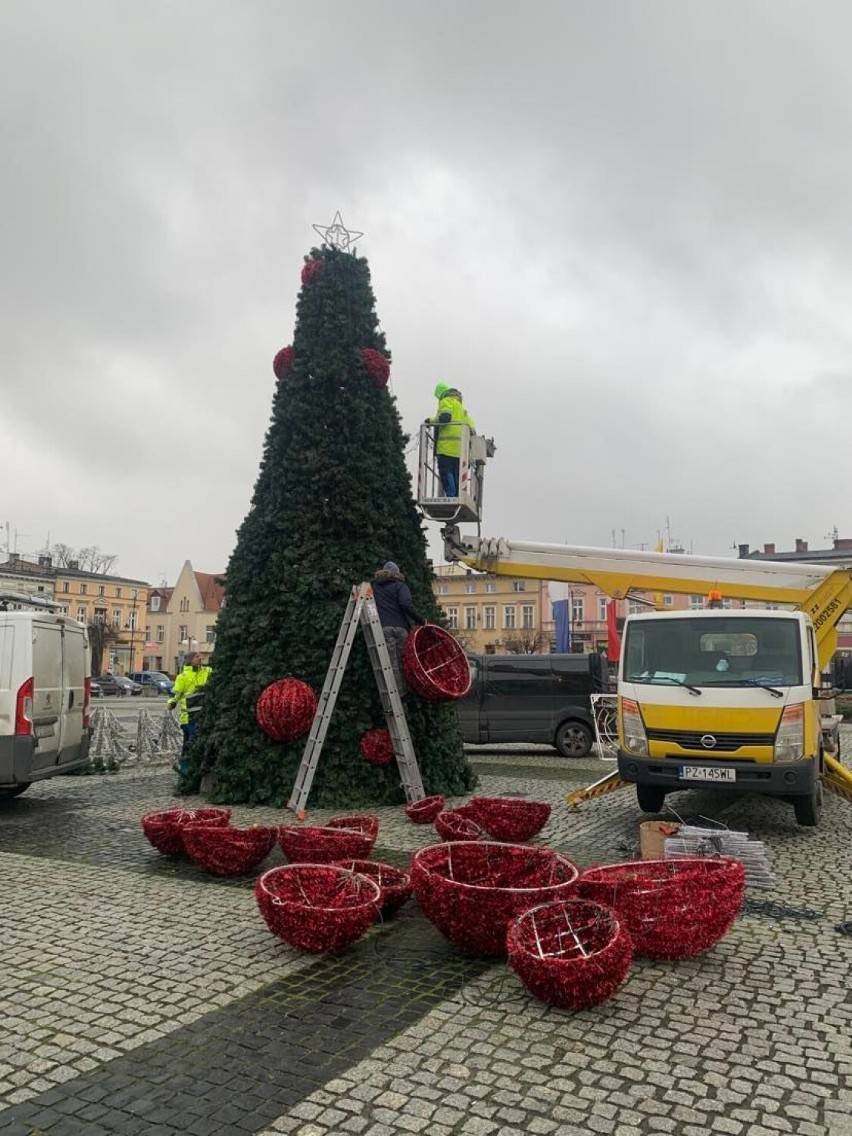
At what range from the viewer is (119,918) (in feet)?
18.5

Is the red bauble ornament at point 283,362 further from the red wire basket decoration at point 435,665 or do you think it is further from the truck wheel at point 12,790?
the truck wheel at point 12,790

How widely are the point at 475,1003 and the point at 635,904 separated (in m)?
1.16

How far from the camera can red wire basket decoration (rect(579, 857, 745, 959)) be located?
472 centimetres

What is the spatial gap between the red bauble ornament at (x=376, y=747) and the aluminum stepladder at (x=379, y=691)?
0.34 feet

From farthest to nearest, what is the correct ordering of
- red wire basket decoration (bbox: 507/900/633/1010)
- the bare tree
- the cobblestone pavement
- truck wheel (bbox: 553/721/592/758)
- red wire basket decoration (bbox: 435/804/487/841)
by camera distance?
the bare tree
truck wheel (bbox: 553/721/592/758)
red wire basket decoration (bbox: 435/804/487/841)
red wire basket decoration (bbox: 507/900/633/1010)
the cobblestone pavement

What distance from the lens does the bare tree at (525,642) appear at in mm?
70812

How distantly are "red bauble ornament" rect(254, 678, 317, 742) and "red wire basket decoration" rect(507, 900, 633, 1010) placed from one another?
16.9 ft

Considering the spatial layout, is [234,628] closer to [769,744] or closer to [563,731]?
[769,744]

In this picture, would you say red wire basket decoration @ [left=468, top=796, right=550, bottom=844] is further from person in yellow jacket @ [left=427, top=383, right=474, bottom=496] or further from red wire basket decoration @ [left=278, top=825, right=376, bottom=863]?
person in yellow jacket @ [left=427, top=383, right=474, bottom=496]

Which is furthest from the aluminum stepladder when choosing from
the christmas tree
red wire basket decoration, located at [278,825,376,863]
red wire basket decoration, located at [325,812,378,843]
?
red wire basket decoration, located at [278,825,376,863]

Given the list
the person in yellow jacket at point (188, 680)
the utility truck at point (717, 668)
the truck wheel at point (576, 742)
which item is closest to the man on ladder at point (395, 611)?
the utility truck at point (717, 668)

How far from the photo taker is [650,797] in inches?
370

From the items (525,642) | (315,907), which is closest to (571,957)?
(315,907)

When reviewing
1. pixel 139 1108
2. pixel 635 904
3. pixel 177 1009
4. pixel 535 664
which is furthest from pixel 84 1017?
pixel 535 664
